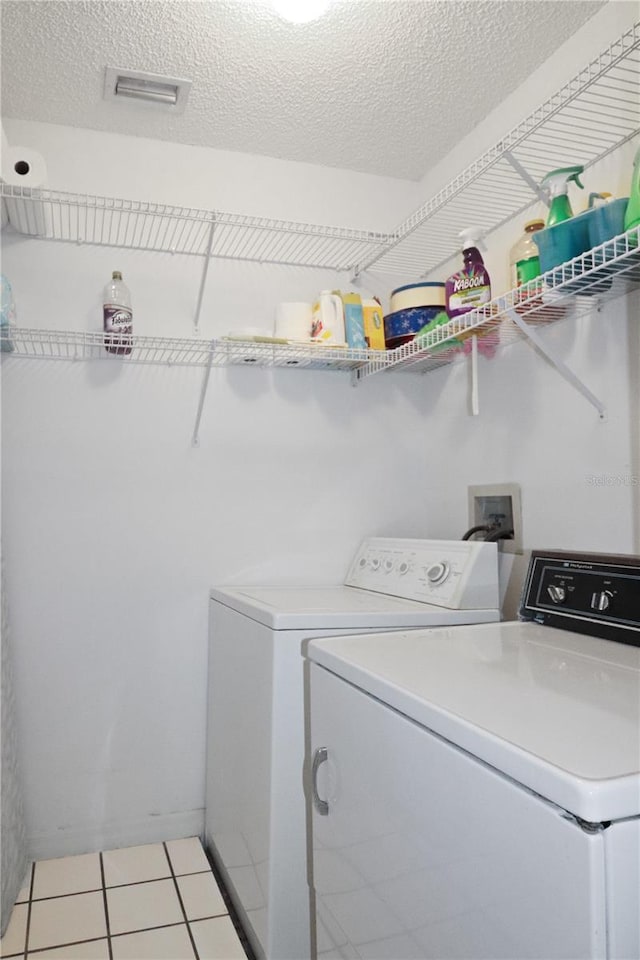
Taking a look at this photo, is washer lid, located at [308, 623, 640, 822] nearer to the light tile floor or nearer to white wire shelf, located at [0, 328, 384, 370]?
the light tile floor

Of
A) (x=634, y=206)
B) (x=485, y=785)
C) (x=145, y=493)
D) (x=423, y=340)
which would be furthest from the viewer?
(x=145, y=493)

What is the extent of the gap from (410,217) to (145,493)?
122cm

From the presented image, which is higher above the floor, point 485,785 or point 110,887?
point 485,785

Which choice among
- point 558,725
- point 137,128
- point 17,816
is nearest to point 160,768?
point 17,816

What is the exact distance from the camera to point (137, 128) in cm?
219

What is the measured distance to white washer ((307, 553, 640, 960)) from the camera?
654mm

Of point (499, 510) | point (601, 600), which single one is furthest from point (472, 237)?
point (601, 600)

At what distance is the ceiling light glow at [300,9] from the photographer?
1.64m

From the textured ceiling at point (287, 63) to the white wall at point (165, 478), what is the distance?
4.3 inches

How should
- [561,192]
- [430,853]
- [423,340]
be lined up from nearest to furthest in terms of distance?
[430,853], [561,192], [423,340]

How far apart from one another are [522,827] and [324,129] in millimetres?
2158

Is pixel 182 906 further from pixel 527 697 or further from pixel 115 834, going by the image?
pixel 527 697

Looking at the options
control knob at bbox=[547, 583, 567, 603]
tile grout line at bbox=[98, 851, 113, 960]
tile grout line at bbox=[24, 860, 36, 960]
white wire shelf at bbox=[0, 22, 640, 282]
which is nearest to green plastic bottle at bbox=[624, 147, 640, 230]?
white wire shelf at bbox=[0, 22, 640, 282]

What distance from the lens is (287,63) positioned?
1861mm
